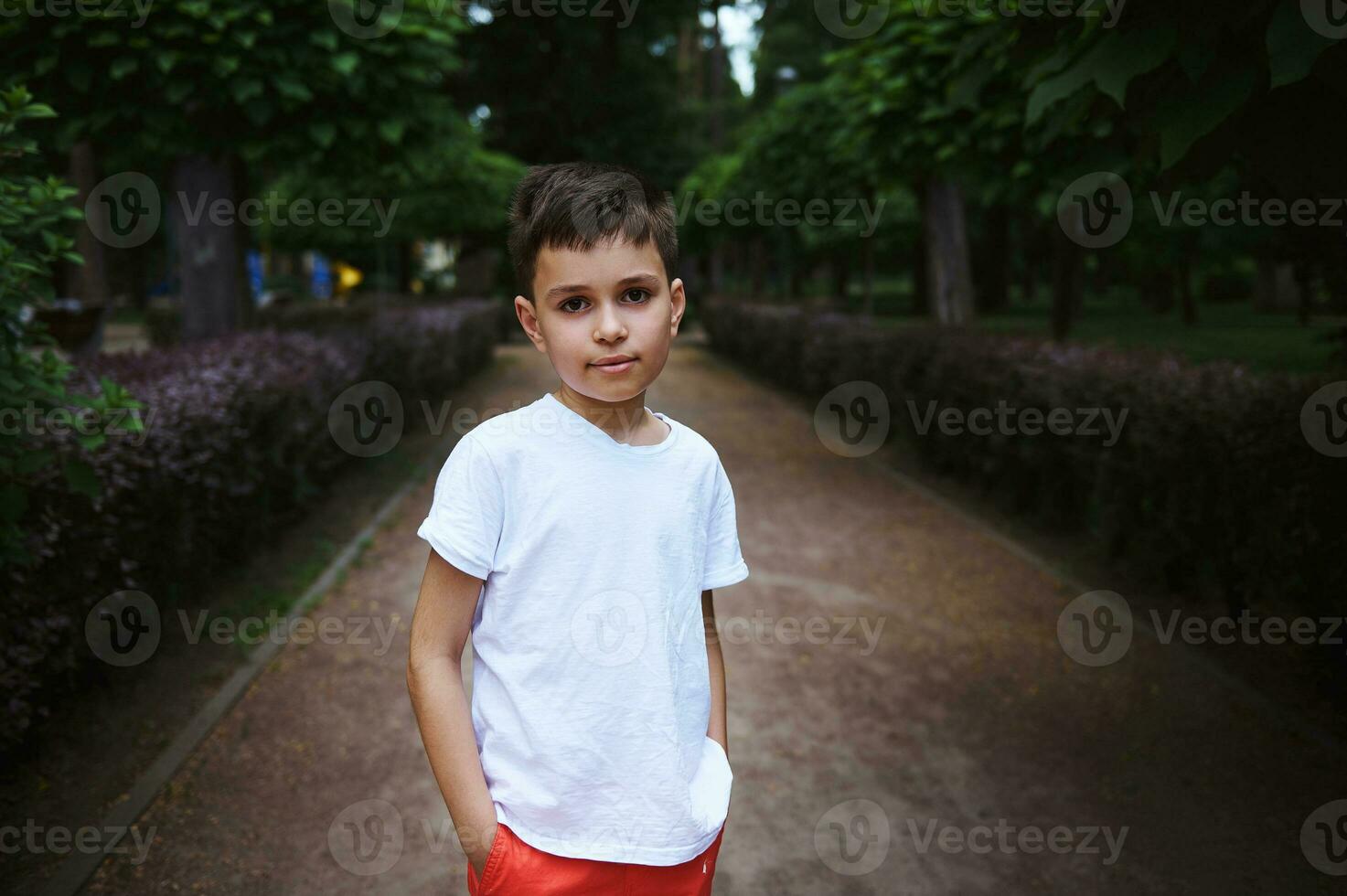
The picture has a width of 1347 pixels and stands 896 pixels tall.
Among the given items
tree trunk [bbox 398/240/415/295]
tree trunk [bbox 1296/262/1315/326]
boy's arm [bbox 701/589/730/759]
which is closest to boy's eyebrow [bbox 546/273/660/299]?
boy's arm [bbox 701/589/730/759]

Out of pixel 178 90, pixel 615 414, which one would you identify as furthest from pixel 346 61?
pixel 615 414

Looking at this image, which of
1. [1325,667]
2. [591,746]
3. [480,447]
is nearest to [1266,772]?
[1325,667]

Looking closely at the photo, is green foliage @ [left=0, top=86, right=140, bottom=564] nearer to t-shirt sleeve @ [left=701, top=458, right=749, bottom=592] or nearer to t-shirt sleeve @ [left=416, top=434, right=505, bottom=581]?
t-shirt sleeve @ [left=416, top=434, right=505, bottom=581]

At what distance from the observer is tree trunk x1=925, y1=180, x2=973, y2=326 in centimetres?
1189

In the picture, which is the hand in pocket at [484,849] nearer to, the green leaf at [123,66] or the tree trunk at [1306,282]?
the green leaf at [123,66]

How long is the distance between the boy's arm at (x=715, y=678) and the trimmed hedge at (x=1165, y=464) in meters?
3.67

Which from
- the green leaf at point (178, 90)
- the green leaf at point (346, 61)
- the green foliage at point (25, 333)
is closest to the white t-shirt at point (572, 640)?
the green foliage at point (25, 333)

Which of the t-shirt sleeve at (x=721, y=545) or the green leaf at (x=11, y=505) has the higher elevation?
the t-shirt sleeve at (x=721, y=545)

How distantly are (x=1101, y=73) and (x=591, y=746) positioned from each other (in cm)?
219

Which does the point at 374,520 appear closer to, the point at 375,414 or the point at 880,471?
the point at 375,414

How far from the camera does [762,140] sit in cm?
1958

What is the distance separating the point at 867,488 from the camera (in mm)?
9867

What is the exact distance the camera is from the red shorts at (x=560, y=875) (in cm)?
162

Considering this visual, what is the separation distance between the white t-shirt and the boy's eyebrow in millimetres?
212
